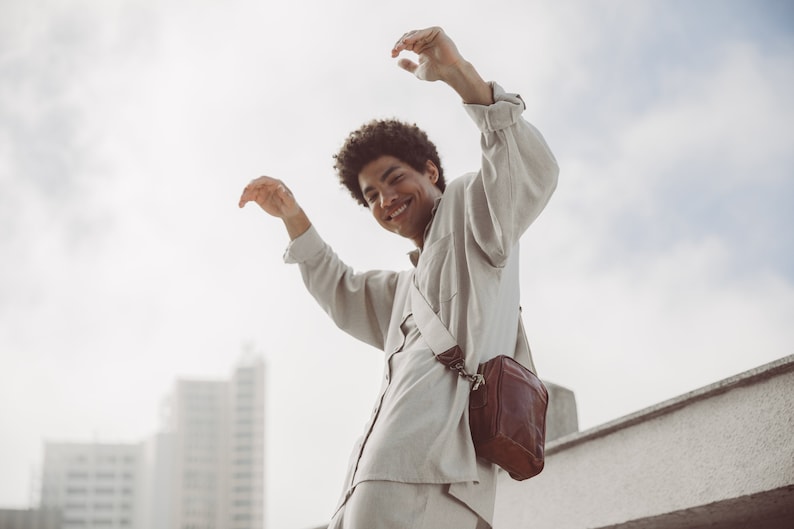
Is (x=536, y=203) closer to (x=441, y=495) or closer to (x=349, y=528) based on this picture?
(x=441, y=495)

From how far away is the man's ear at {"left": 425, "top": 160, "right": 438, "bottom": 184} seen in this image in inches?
89.7

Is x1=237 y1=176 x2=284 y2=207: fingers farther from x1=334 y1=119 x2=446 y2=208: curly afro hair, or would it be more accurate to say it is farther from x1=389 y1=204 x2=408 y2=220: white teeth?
x1=389 y1=204 x2=408 y2=220: white teeth

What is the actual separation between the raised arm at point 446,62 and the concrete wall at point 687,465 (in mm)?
971

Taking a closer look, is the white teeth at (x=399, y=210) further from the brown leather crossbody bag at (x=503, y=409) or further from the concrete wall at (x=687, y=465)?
the concrete wall at (x=687, y=465)

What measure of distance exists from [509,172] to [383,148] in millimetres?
668

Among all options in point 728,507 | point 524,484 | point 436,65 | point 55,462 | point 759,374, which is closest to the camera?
point 436,65

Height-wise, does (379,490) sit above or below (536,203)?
below

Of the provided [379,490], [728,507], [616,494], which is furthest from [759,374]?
[379,490]

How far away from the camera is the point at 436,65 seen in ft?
5.54

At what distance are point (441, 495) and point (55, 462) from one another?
240ft

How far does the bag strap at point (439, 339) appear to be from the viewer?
5.55ft

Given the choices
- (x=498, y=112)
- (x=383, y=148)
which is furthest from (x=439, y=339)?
(x=383, y=148)

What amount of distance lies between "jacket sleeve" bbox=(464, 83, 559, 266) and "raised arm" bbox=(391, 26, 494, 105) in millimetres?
27

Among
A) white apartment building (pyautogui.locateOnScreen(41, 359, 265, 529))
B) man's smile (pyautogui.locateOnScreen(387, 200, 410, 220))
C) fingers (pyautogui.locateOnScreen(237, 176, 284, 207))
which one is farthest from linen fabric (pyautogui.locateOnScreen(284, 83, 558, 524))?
white apartment building (pyautogui.locateOnScreen(41, 359, 265, 529))
